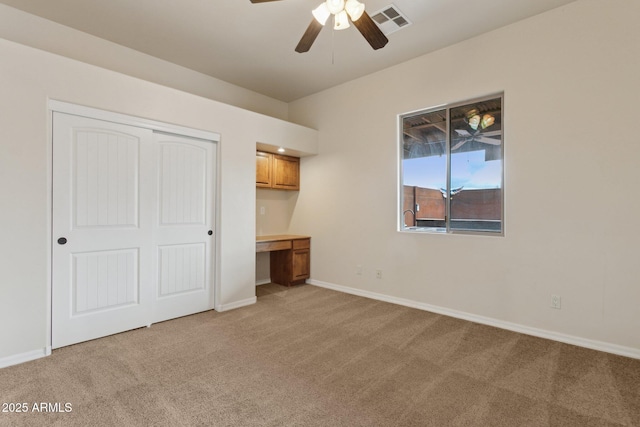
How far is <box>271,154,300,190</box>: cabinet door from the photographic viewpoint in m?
4.75

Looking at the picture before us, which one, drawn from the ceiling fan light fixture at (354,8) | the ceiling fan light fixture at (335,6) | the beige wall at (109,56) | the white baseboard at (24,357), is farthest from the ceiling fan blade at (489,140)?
the white baseboard at (24,357)

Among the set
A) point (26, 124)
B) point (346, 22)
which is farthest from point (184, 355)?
point (346, 22)

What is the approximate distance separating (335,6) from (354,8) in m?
0.14

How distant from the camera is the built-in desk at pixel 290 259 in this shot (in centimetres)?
460

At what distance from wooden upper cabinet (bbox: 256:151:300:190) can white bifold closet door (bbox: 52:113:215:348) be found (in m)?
0.98

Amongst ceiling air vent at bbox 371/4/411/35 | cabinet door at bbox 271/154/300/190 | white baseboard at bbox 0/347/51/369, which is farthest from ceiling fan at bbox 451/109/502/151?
white baseboard at bbox 0/347/51/369

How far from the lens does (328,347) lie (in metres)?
2.66

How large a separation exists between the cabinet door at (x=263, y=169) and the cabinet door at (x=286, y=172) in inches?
3.8

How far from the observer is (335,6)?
2.19 m

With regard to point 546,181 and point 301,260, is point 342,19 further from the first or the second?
point 301,260

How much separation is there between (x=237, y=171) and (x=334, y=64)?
194 cm

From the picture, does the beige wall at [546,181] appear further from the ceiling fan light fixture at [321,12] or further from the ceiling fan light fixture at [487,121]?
the ceiling fan light fixture at [321,12]

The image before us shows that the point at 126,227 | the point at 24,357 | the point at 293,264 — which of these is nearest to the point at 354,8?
the point at 126,227

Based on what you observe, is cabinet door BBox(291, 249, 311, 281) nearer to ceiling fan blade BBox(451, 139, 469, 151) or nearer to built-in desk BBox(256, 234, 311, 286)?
built-in desk BBox(256, 234, 311, 286)
